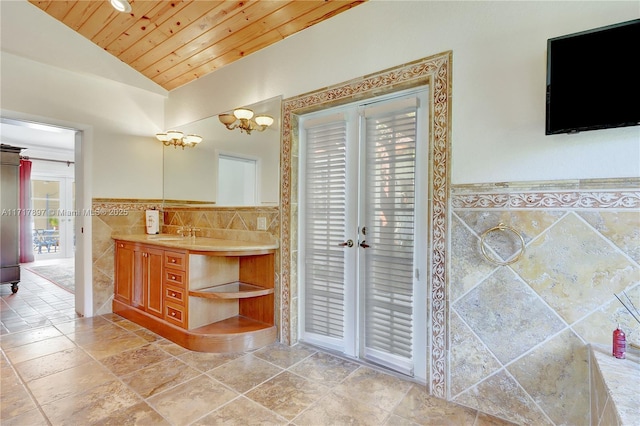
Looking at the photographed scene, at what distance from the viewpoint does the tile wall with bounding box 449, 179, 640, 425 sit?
1.49 m

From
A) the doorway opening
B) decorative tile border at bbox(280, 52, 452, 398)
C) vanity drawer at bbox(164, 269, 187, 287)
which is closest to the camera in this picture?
decorative tile border at bbox(280, 52, 452, 398)

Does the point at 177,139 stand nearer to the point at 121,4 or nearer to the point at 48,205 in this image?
the point at 121,4

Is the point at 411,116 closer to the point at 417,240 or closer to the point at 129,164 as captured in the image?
the point at 417,240

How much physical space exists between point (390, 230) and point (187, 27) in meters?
2.53

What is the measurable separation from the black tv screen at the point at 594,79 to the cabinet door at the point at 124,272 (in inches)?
148

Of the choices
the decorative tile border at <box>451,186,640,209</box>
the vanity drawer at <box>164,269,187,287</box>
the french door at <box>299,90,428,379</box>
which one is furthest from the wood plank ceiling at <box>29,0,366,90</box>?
the vanity drawer at <box>164,269,187,287</box>

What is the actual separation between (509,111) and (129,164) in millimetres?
3852

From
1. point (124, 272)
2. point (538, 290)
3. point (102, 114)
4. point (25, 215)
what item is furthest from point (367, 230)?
point (25, 215)

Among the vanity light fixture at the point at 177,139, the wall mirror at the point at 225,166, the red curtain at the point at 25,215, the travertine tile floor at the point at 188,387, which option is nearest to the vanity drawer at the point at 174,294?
the travertine tile floor at the point at 188,387

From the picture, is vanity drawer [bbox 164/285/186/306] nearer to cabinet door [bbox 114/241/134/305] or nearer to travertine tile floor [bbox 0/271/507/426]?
travertine tile floor [bbox 0/271/507/426]

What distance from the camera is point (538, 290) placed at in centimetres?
165

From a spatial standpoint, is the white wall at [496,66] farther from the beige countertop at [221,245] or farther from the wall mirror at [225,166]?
the beige countertop at [221,245]

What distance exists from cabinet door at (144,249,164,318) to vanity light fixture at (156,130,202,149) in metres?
1.32

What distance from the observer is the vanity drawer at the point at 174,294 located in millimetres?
2702
